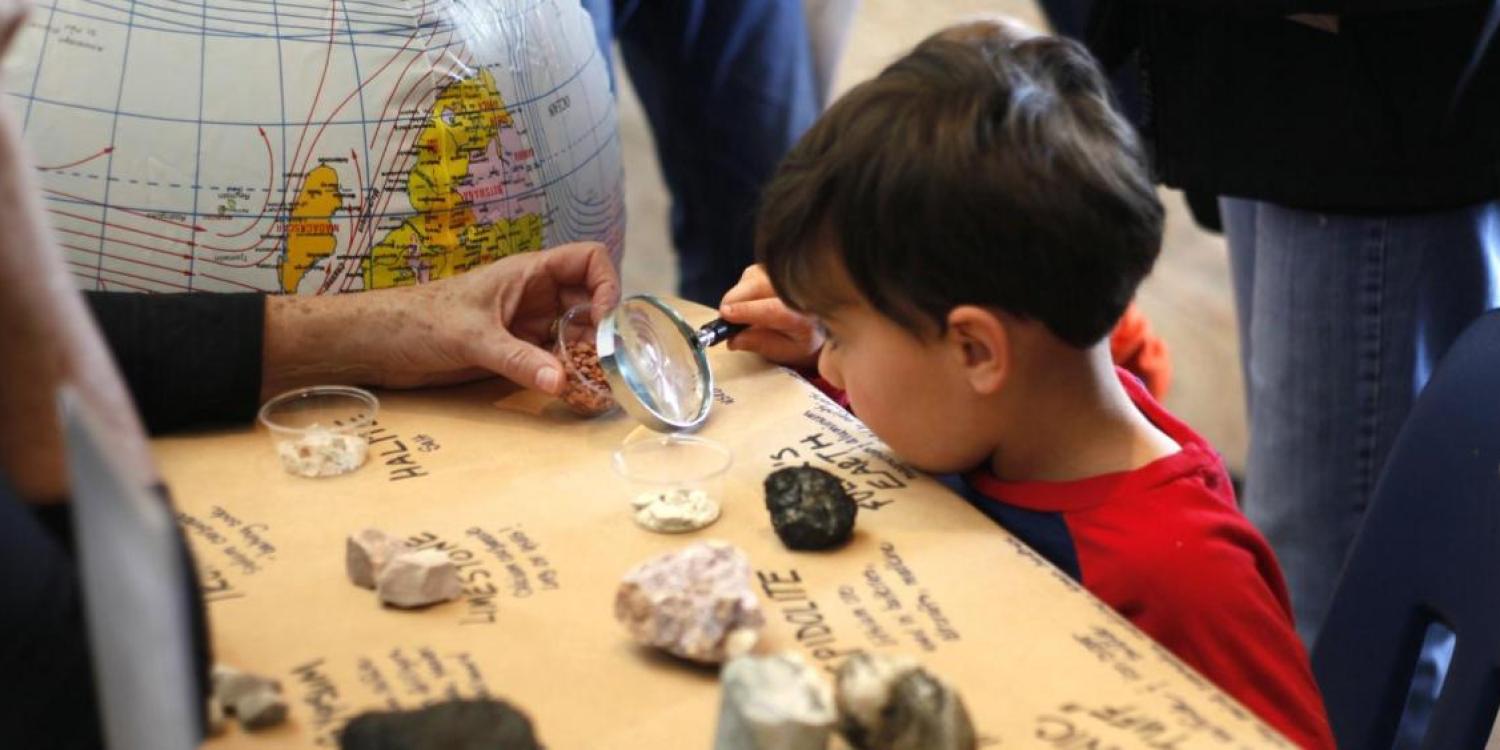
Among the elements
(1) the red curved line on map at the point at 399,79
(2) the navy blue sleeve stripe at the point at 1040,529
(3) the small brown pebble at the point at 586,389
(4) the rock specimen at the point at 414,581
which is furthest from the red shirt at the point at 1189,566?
(1) the red curved line on map at the point at 399,79

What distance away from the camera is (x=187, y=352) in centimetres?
124

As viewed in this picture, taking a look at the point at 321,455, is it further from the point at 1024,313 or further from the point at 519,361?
the point at 1024,313

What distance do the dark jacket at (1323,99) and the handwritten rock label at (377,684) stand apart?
988mm

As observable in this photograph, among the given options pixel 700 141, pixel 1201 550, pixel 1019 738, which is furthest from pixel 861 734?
pixel 700 141

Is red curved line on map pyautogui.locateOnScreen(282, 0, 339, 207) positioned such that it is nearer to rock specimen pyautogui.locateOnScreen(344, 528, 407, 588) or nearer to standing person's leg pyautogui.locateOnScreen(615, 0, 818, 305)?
rock specimen pyautogui.locateOnScreen(344, 528, 407, 588)

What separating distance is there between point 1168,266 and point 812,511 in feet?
9.06

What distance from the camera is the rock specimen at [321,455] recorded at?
1176 mm

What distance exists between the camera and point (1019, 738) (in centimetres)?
85

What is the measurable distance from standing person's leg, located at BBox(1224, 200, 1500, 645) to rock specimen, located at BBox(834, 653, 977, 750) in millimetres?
966

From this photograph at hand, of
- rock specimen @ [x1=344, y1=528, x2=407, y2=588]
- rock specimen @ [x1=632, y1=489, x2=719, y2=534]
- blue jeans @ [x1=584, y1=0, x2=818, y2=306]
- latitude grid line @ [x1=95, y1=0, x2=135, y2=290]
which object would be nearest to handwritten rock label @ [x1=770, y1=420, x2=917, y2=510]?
rock specimen @ [x1=632, y1=489, x2=719, y2=534]

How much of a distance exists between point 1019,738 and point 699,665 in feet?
0.62

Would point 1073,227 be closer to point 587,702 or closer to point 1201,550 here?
point 1201,550

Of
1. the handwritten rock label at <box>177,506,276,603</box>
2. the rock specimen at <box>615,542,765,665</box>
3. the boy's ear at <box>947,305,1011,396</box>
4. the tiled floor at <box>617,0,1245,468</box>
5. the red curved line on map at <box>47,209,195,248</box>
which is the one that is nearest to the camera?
the rock specimen at <box>615,542,765,665</box>

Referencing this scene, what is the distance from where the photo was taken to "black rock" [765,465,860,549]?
1054mm
